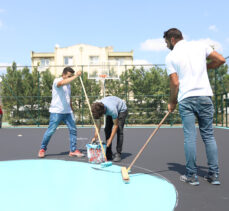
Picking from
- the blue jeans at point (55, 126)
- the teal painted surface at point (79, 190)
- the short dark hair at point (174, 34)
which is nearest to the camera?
the teal painted surface at point (79, 190)

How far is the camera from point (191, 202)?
234 centimetres

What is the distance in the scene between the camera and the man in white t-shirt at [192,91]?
9.26 feet

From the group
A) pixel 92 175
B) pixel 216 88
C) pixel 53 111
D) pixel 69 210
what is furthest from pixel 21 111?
pixel 69 210

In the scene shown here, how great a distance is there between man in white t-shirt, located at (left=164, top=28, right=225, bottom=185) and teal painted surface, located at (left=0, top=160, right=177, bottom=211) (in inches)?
20.1

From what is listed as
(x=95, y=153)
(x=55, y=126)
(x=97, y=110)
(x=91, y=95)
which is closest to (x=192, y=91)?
(x=97, y=110)

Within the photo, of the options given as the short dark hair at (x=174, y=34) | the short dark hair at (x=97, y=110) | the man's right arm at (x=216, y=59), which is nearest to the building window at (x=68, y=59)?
the short dark hair at (x=97, y=110)

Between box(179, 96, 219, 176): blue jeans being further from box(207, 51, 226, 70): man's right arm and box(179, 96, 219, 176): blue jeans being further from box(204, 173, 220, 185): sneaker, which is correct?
box(207, 51, 226, 70): man's right arm

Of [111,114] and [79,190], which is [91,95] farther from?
[79,190]

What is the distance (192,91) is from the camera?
9.26 ft

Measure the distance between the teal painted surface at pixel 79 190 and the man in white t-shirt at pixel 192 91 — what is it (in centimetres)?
51

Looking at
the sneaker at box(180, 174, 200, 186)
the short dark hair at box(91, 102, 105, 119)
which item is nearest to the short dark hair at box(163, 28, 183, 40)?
the short dark hair at box(91, 102, 105, 119)

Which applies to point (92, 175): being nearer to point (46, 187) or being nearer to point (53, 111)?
point (46, 187)

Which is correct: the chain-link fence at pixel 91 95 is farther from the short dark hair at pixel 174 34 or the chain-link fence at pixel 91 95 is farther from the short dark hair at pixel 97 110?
the short dark hair at pixel 174 34

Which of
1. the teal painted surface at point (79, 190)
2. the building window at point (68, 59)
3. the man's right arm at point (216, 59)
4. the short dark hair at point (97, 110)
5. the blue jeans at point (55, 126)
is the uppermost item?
the building window at point (68, 59)
